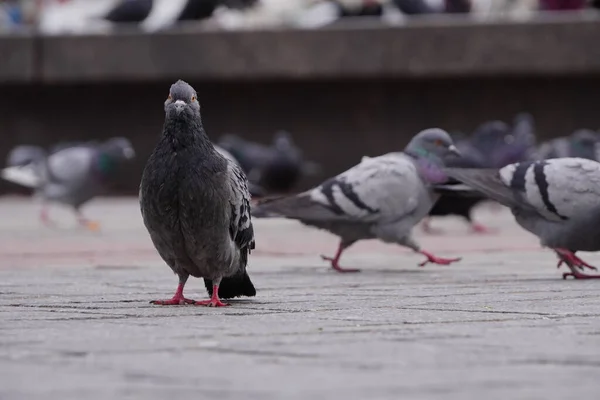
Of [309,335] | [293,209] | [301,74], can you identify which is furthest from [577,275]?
[301,74]

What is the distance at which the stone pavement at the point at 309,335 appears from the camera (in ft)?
11.4

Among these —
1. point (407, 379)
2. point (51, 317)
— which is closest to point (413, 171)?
point (51, 317)

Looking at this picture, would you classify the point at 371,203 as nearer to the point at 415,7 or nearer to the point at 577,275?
the point at 577,275

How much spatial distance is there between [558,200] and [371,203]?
1320mm

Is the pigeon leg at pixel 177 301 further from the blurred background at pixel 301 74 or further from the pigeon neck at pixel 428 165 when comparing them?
the blurred background at pixel 301 74

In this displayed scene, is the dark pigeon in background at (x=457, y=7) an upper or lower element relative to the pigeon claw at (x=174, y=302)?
upper

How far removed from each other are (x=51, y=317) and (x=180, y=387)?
6.00ft

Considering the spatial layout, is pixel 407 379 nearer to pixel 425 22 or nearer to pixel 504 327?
pixel 504 327

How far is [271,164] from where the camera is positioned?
16.4 metres

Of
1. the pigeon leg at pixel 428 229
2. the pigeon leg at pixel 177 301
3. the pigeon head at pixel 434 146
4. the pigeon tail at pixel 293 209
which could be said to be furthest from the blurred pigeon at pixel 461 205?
the pigeon leg at pixel 177 301

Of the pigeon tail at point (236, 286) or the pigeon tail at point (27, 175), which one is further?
the pigeon tail at point (27, 175)

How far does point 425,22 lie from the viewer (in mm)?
17172

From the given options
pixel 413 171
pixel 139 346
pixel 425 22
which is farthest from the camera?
pixel 425 22

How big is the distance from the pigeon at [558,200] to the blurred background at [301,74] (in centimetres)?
846
